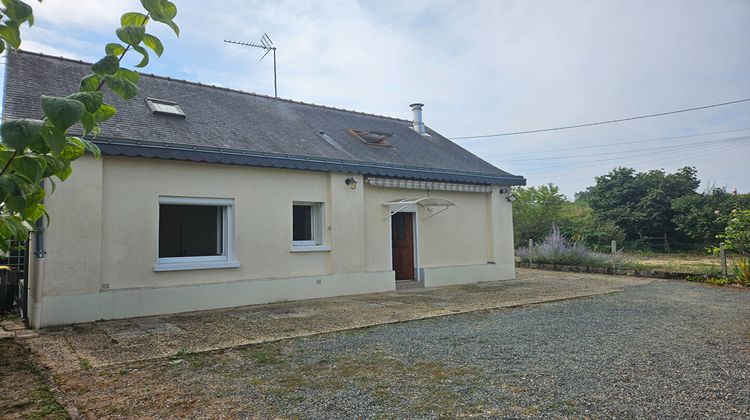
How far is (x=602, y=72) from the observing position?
48.5ft

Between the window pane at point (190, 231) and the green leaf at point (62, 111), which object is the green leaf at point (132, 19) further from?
the window pane at point (190, 231)

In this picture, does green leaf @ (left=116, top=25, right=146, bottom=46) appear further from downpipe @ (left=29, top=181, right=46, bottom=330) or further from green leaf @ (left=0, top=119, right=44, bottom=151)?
downpipe @ (left=29, top=181, right=46, bottom=330)

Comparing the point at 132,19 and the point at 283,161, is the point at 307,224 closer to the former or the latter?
the point at 283,161

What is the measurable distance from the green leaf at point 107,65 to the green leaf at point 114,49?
0.21 feet

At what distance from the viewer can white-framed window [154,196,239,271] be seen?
8750mm

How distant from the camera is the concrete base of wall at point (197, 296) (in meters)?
7.47

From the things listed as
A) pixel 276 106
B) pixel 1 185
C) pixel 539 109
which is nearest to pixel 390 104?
pixel 539 109

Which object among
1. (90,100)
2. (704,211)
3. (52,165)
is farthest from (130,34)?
(704,211)

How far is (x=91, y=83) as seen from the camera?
146cm

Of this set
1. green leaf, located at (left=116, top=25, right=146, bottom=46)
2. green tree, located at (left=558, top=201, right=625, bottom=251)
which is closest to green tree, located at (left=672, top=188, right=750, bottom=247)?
green tree, located at (left=558, top=201, right=625, bottom=251)

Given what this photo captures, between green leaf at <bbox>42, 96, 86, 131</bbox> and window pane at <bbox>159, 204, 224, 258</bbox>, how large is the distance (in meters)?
8.16

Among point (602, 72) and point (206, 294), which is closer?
point (206, 294)

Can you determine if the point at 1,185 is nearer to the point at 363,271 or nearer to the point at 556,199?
the point at 363,271

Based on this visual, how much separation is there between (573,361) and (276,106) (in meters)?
11.1
